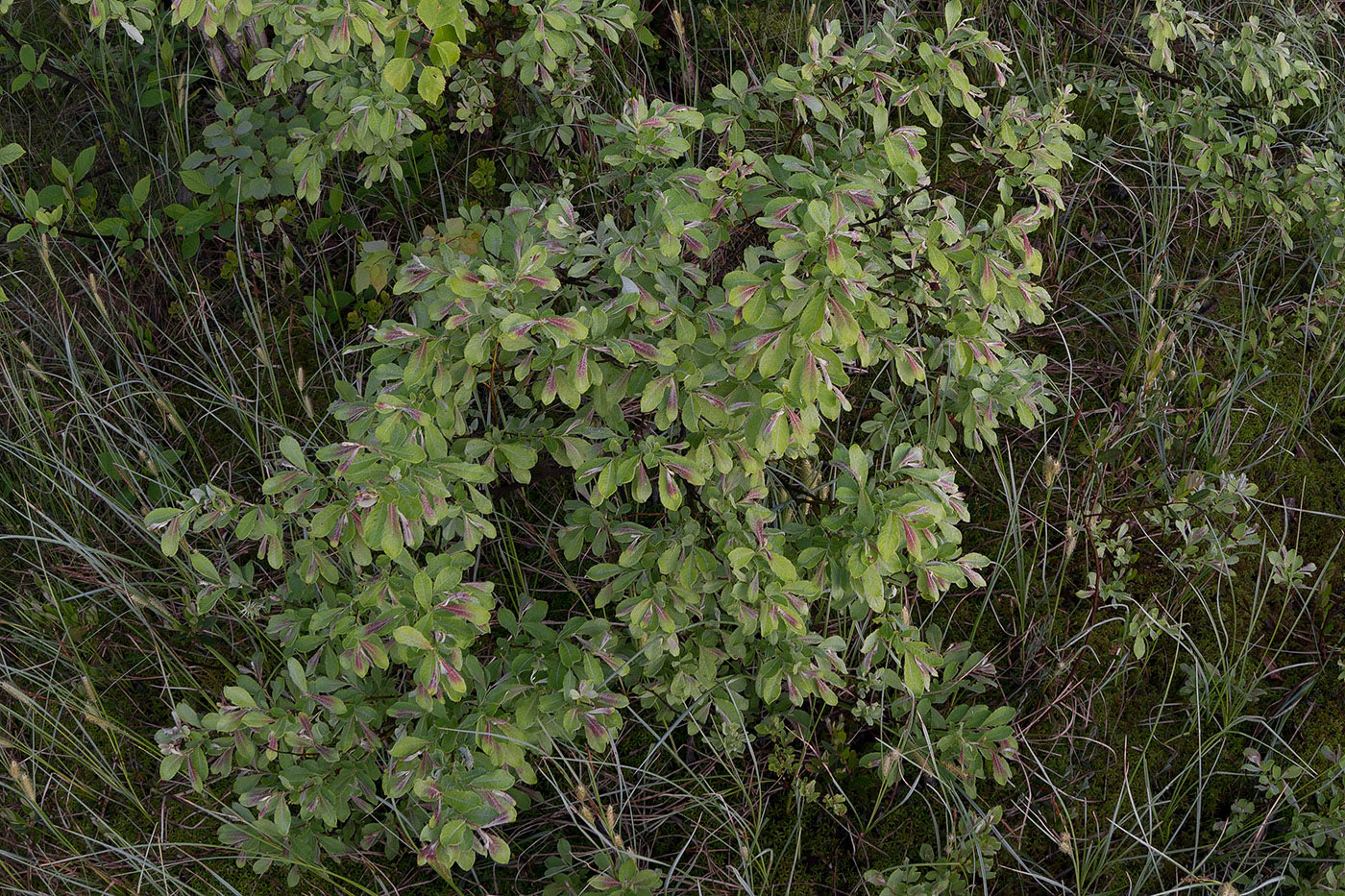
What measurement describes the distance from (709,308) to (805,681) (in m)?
0.74

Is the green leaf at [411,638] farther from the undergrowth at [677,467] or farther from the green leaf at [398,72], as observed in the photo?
the green leaf at [398,72]

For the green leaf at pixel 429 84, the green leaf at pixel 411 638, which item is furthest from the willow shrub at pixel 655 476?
the green leaf at pixel 429 84

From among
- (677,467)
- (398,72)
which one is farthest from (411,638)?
(398,72)

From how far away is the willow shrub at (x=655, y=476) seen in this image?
1.67m

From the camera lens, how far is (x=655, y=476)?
2.07 metres

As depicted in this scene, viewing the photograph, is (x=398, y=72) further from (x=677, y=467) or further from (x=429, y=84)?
(x=677, y=467)

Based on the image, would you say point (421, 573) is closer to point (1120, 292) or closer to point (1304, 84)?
point (1120, 292)

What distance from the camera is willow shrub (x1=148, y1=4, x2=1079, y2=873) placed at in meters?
1.67

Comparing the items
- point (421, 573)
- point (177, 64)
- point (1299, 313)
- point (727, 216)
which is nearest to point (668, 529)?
point (421, 573)

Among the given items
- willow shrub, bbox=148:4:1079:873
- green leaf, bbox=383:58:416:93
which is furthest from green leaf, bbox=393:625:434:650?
green leaf, bbox=383:58:416:93

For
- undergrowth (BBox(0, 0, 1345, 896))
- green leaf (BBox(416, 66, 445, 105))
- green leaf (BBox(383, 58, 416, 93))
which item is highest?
green leaf (BBox(383, 58, 416, 93))

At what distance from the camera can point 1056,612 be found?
244cm

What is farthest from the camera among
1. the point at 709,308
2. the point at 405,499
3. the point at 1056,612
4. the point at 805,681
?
the point at 1056,612

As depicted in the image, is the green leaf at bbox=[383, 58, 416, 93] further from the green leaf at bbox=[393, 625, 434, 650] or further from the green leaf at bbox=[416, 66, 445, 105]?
the green leaf at bbox=[393, 625, 434, 650]
